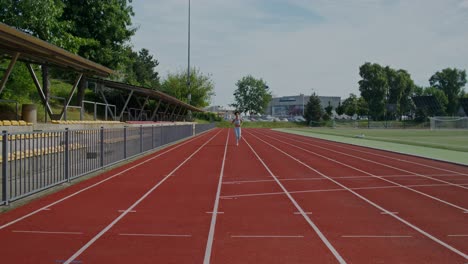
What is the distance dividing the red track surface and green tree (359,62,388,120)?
90.4 metres

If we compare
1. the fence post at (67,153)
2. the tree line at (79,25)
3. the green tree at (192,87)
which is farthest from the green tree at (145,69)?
the fence post at (67,153)

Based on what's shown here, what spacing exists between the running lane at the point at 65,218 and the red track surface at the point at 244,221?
0.01 meters

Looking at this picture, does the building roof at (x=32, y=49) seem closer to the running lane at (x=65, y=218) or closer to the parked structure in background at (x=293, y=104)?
the running lane at (x=65, y=218)

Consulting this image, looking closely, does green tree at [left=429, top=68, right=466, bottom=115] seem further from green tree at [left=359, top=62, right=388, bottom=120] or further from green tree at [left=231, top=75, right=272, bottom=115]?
green tree at [left=231, top=75, right=272, bottom=115]

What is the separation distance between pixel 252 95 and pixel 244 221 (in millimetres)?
143419

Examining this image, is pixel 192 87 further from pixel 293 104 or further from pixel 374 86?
pixel 293 104

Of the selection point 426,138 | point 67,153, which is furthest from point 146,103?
point 67,153

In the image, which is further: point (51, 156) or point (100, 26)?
point (100, 26)

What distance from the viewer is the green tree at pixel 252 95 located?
149 m

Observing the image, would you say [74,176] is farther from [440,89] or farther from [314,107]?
[440,89]

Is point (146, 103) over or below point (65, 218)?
over

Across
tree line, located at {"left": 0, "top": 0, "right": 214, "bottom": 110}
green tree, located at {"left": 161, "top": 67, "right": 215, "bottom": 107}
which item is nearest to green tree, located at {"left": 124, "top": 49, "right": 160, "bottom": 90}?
green tree, located at {"left": 161, "top": 67, "right": 215, "bottom": 107}

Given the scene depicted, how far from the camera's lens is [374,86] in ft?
324

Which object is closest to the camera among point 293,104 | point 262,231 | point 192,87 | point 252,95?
point 262,231
